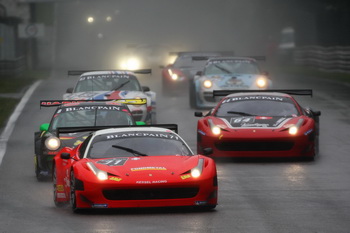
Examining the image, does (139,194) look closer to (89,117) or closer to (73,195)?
(73,195)

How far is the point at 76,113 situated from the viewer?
15.6 metres

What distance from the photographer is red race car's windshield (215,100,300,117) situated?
16594mm

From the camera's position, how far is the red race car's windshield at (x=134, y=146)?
11.4 m

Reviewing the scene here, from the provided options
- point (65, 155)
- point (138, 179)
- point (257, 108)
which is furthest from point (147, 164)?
point (257, 108)

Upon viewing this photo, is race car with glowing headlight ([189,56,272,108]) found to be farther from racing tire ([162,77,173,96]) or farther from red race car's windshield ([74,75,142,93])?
racing tire ([162,77,173,96])

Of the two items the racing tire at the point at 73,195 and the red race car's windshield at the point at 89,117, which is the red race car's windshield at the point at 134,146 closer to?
the racing tire at the point at 73,195

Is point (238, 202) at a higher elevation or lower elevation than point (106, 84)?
higher

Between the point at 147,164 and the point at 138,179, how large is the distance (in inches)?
16.1

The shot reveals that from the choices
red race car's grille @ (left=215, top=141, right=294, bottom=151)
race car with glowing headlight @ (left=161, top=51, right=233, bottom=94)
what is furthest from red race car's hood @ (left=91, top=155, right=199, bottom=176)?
race car with glowing headlight @ (left=161, top=51, right=233, bottom=94)

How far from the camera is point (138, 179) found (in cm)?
1047

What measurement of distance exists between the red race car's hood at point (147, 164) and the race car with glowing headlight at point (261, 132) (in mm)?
4546

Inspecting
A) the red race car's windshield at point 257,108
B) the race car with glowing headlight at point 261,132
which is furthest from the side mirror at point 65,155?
the red race car's windshield at point 257,108

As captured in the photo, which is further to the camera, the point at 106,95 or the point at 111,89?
the point at 111,89

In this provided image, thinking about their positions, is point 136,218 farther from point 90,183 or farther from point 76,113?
point 76,113
